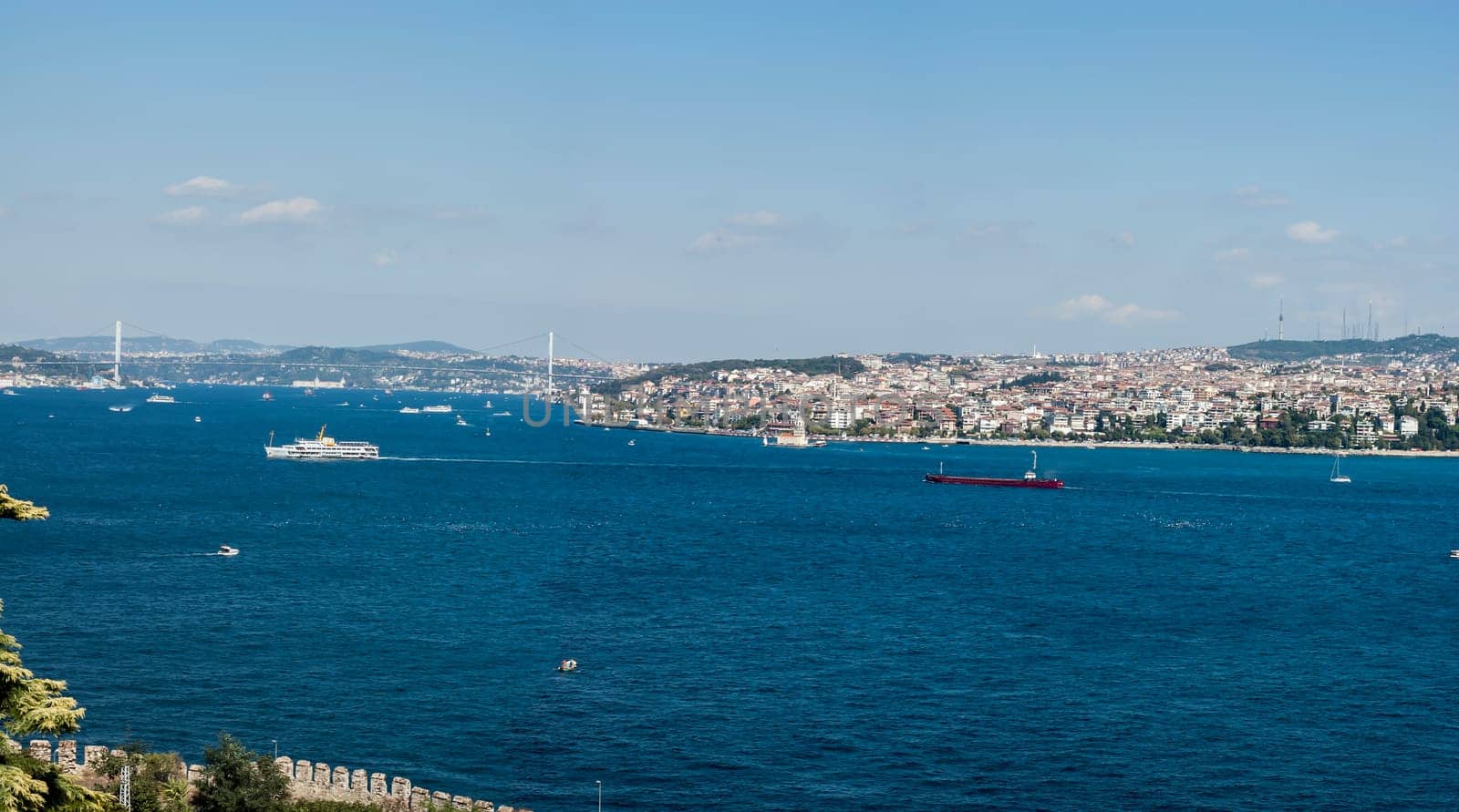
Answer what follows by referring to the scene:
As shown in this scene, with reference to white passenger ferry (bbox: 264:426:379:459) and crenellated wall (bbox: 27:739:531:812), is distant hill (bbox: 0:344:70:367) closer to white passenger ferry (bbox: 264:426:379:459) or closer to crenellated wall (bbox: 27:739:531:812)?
white passenger ferry (bbox: 264:426:379:459)

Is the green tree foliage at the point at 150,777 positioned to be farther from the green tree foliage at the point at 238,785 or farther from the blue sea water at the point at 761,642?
the blue sea water at the point at 761,642

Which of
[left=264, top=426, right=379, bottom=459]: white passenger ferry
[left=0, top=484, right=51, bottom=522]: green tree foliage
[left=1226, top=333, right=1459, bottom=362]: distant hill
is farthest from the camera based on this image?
[left=1226, top=333, right=1459, bottom=362]: distant hill

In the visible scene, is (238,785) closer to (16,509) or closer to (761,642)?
(16,509)

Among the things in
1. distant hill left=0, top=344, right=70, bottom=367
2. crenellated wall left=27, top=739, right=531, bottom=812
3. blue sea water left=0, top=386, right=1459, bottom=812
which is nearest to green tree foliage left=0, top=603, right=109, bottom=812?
crenellated wall left=27, top=739, right=531, bottom=812

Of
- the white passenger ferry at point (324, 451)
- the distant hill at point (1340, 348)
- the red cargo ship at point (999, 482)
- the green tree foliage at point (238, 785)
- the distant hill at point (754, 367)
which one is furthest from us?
the distant hill at point (1340, 348)

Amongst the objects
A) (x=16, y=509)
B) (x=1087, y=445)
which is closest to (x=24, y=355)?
(x=1087, y=445)

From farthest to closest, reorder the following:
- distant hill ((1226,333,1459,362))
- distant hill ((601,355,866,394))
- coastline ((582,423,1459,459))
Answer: distant hill ((1226,333,1459,362)) < distant hill ((601,355,866,394)) < coastline ((582,423,1459,459))

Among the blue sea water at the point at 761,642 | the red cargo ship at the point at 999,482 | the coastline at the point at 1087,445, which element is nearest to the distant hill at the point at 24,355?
the coastline at the point at 1087,445
